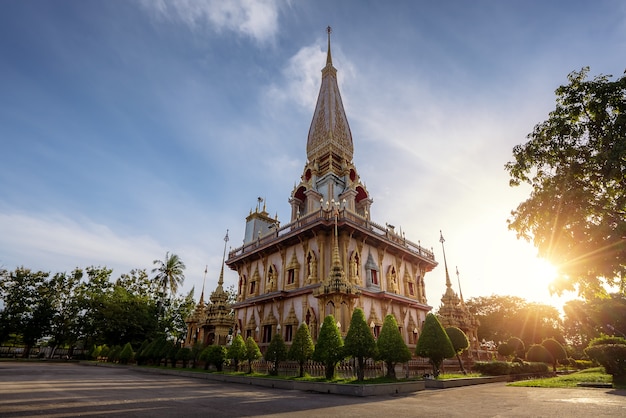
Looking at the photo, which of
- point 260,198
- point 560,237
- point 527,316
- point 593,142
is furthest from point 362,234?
point 527,316

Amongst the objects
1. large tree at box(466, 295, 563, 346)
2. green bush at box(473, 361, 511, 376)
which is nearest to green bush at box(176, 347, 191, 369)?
green bush at box(473, 361, 511, 376)

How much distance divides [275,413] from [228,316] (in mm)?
19206

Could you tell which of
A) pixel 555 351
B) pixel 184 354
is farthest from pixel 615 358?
pixel 184 354

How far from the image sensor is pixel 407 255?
95.6 ft

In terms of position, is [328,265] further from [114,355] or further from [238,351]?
[114,355]

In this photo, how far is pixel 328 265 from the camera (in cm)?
2353

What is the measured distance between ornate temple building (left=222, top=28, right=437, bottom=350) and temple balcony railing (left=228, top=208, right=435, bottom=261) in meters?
0.07

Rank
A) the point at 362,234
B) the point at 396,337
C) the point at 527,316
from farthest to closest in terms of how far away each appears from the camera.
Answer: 1. the point at 527,316
2. the point at 362,234
3. the point at 396,337

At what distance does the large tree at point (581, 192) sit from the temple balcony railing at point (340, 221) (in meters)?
11.4

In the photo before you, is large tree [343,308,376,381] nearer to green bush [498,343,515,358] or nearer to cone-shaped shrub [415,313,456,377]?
cone-shaped shrub [415,313,456,377]

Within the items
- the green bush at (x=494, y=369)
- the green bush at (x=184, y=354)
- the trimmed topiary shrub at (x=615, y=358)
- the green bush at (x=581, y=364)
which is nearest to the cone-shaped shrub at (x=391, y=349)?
the trimmed topiary shrub at (x=615, y=358)

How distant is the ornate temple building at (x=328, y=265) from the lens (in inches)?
902

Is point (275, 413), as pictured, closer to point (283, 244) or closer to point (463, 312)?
point (283, 244)

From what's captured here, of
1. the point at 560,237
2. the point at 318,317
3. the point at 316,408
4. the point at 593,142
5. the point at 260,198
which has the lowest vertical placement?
the point at 316,408
